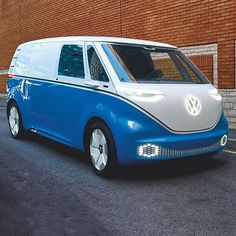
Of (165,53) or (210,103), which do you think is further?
(165,53)

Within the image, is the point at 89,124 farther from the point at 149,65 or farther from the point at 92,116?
the point at 149,65

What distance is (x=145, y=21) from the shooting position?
1207 cm

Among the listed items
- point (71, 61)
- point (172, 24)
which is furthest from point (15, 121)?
point (172, 24)

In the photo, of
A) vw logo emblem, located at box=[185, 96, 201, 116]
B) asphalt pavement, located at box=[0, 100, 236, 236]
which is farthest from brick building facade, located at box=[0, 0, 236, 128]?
vw logo emblem, located at box=[185, 96, 201, 116]

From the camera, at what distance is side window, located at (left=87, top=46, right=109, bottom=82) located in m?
5.40

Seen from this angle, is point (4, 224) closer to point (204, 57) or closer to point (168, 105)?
point (168, 105)

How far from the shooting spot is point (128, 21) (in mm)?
12820

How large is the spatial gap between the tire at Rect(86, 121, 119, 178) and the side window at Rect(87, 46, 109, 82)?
61 centimetres

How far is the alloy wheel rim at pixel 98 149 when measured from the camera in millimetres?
5219

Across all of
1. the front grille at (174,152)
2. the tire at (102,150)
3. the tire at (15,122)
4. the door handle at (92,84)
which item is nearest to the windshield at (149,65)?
the door handle at (92,84)

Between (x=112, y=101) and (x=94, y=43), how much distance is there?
1060 mm

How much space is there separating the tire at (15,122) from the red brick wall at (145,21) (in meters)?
4.73

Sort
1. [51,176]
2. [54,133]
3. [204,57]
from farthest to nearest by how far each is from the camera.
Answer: [204,57]
[54,133]
[51,176]

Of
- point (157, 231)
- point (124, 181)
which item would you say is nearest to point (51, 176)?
point (124, 181)
